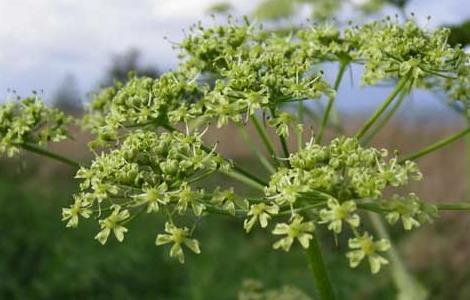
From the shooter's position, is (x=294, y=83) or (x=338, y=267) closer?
(x=294, y=83)

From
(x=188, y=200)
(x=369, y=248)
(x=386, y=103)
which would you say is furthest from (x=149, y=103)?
(x=369, y=248)

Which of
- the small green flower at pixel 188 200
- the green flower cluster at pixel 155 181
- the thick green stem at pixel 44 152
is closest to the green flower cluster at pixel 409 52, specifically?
the green flower cluster at pixel 155 181

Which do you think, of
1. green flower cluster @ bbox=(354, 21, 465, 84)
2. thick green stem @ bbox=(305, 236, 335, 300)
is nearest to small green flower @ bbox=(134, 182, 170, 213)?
thick green stem @ bbox=(305, 236, 335, 300)

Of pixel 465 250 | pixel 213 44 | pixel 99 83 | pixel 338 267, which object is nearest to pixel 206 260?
pixel 338 267

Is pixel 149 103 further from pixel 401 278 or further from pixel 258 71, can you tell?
pixel 401 278

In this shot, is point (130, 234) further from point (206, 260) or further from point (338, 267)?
point (338, 267)

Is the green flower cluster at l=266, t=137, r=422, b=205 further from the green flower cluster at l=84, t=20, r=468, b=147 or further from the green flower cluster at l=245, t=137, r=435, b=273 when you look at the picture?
the green flower cluster at l=84, t=20, r=468, b=147
